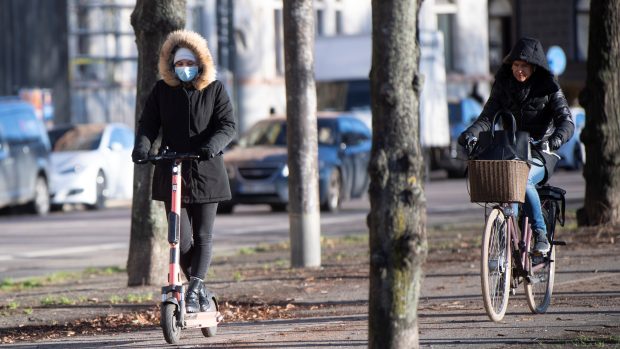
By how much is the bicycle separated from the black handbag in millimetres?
99

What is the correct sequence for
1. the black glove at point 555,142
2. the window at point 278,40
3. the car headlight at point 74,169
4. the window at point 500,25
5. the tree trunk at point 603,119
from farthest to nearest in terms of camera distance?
the window at point 500,25 < the window at point 278,40 < the car headlight at point 74,169 < the tree trunk at point 603,119 < the black glove at point 555,142

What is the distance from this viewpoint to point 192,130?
30.7ft

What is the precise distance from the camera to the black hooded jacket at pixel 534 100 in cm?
1006

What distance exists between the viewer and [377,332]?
275 inches

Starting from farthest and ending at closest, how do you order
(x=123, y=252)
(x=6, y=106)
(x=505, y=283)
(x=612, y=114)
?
(x=6, y=106) → (x=123, y=252) → (x=612, y=114) → (x=505, y=283)

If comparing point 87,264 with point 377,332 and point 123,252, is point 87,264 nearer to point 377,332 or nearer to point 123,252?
point 123,252

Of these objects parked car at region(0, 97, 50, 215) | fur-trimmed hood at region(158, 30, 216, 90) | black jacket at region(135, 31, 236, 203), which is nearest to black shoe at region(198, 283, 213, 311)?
black jacket at region(135, 31, 236, 203)

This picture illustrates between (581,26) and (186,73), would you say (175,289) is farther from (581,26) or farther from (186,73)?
(581,26)

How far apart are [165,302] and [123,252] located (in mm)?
9702

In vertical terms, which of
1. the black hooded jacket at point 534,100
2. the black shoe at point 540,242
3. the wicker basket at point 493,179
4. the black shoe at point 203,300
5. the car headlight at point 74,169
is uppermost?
the black hooded jacket at point 534,100

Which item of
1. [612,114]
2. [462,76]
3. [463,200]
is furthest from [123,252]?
[462,76]

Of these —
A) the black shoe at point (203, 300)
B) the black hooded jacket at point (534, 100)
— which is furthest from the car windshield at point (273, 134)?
the black shoe at point (203, 300)

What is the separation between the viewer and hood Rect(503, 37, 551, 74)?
9.97 m

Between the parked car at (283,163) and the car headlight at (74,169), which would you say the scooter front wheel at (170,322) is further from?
the car headlight at (74,169)
